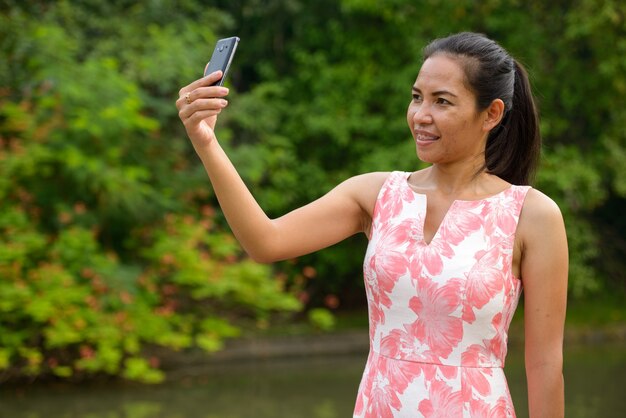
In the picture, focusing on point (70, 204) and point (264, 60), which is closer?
point (70, 204)

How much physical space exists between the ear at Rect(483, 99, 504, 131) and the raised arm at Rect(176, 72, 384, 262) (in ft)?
0.77

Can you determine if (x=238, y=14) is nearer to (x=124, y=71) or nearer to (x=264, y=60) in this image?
(x=264, y=60)

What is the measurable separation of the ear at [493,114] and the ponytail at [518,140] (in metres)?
0.05

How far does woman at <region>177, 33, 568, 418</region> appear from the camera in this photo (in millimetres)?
1964

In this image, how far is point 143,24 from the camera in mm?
10500

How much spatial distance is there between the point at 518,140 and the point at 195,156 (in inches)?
324

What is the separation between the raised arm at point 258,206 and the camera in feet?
6.39

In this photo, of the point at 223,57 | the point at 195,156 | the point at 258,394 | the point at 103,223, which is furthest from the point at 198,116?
the point at 195,156

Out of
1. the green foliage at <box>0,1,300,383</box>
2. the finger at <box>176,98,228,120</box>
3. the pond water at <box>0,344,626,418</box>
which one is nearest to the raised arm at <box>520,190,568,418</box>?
the finger at <box>176,98,228,120</box>

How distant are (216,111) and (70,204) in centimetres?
730

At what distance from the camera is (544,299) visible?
196 centimetres

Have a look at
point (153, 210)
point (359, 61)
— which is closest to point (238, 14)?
point (359, 61)

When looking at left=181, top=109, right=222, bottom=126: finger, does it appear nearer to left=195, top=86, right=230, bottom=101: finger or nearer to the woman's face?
left=195, top=86, right=230, bottom=101: finger

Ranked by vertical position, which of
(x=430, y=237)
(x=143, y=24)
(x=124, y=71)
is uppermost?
(x=143, y=24)
